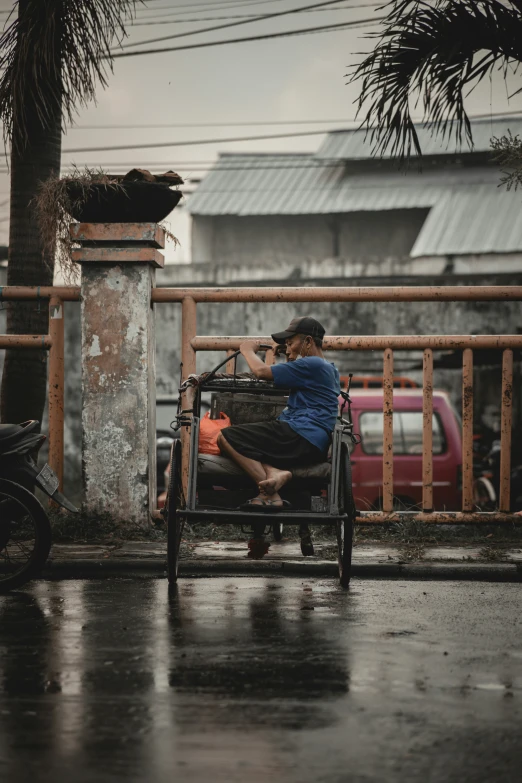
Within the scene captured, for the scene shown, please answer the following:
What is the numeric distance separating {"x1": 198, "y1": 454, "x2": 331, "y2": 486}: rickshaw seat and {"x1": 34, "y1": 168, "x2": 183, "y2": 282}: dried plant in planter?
2.29m

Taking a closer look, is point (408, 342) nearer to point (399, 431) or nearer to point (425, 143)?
point (399, 431)

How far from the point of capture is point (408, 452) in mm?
12312

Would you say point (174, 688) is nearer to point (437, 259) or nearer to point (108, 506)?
point (108, 506)

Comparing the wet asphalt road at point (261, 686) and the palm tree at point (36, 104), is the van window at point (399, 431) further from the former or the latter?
the wet asphalt road at point (261, 686)

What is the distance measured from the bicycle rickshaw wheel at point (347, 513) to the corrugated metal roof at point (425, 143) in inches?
984

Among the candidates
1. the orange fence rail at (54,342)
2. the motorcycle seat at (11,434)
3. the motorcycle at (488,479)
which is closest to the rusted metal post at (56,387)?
the orange fence rail at (54,342)

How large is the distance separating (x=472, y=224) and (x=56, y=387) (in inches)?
834

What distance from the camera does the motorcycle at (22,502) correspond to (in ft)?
19.8

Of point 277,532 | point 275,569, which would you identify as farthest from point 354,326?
point 275,569

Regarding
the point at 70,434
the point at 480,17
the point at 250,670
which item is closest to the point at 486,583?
the point at 250,670

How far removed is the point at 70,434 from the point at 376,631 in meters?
18.7

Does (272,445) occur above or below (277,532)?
above

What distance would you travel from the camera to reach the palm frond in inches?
322

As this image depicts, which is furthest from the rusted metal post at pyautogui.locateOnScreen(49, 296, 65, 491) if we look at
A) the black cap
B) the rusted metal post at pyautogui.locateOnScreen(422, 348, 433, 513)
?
the rusted metal post at pyautogui.locateOnScreen(422, 348, 433, 513)
